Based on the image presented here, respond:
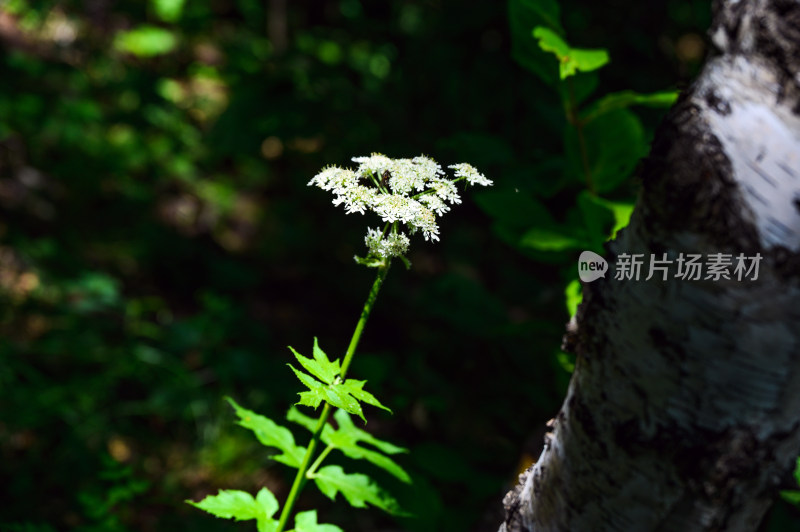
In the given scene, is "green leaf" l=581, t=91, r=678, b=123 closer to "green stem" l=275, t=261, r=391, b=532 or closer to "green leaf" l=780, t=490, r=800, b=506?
"green stem" l=275, t=261, r=391, b=532

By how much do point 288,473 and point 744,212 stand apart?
133cm

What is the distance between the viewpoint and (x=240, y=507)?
1.16 m

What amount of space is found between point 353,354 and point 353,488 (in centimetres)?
33

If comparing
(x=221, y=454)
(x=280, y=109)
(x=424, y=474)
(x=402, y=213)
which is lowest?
(x=221, y=454)

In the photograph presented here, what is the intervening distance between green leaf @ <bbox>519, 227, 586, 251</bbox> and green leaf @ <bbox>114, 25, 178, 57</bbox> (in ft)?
15.0

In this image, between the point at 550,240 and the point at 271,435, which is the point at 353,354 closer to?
the point at 271,435

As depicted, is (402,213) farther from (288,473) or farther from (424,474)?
(424,474)

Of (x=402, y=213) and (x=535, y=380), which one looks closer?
(x=402, y=213)

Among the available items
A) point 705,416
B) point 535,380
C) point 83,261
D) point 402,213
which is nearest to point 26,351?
point 83,261

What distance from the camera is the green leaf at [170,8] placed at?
14.2 feet

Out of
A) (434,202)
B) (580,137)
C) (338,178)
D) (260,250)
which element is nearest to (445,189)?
(434,202)

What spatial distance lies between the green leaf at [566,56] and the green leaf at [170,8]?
3818 mm

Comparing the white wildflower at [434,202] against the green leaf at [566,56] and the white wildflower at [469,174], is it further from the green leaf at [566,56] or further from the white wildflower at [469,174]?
the green leaf at [566,56]

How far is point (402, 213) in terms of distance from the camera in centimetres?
94
